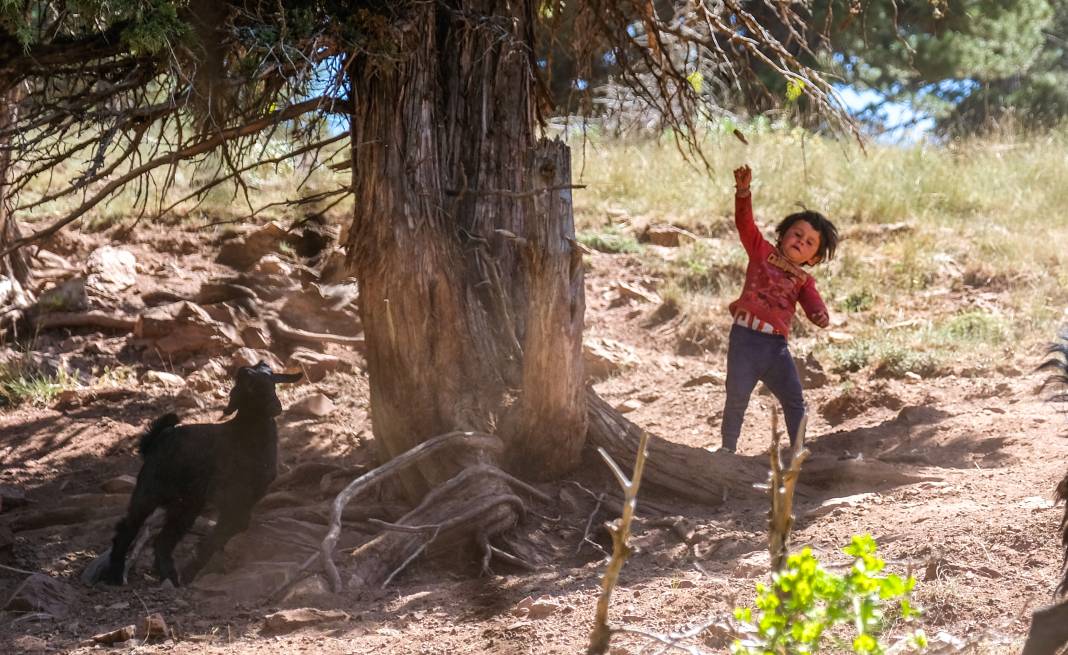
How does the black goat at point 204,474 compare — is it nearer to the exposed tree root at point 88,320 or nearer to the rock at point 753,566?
the rock at point 753,566

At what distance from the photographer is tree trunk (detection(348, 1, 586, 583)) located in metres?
5.43

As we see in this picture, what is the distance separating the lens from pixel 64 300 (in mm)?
8781

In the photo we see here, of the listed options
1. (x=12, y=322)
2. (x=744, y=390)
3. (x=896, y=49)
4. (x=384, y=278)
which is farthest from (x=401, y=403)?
(x=896, y=49)

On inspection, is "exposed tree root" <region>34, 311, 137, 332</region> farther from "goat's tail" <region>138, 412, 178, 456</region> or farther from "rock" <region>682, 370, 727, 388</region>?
"rock" <region>682, 370, 727, 388</region>

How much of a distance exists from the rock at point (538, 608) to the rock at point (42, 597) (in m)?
1.95

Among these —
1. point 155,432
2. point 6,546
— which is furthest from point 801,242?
point 6,546

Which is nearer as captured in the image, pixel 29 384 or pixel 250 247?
pixel 29 384

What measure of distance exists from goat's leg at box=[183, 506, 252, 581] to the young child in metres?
2.59

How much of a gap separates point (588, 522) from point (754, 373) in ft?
4.34

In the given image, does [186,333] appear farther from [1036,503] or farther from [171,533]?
[1036,503]

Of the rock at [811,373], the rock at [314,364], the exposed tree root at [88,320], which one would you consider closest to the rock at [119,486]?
the rock at [314,364]

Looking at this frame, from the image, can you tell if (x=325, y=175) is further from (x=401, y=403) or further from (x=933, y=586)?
(x=933, y=586)

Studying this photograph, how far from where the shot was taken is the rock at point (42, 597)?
15.6 ft

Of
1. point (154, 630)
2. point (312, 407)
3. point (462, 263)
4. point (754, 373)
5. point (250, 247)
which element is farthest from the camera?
point (250, 247)
